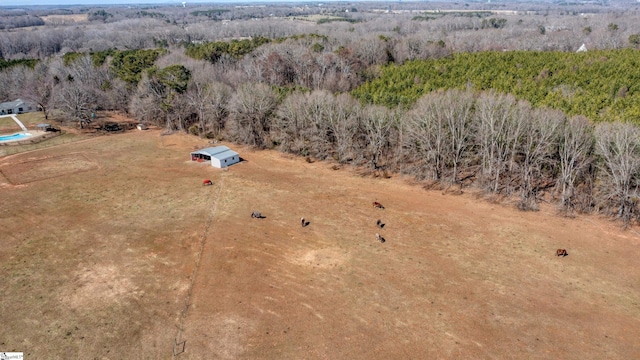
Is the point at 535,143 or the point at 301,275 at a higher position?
the point at 535,143

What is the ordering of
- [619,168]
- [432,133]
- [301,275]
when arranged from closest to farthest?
[301,275]
[619,168]
[432,133]

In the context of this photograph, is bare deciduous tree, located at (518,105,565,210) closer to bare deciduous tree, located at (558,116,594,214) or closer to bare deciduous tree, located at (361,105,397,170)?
bare deciduous tree, located at (558,116,594,214)

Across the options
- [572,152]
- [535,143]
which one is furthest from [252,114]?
[572,152]

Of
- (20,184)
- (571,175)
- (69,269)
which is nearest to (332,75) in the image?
(571,175)

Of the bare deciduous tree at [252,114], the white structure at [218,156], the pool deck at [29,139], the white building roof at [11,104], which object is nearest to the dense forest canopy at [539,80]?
the bare deciduous tree at [252,114]

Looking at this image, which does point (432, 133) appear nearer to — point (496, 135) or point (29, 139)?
point (496, 135)

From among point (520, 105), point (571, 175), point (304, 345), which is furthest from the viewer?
point (520, 105)

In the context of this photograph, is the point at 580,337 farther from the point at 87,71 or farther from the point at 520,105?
the point at 87,71
